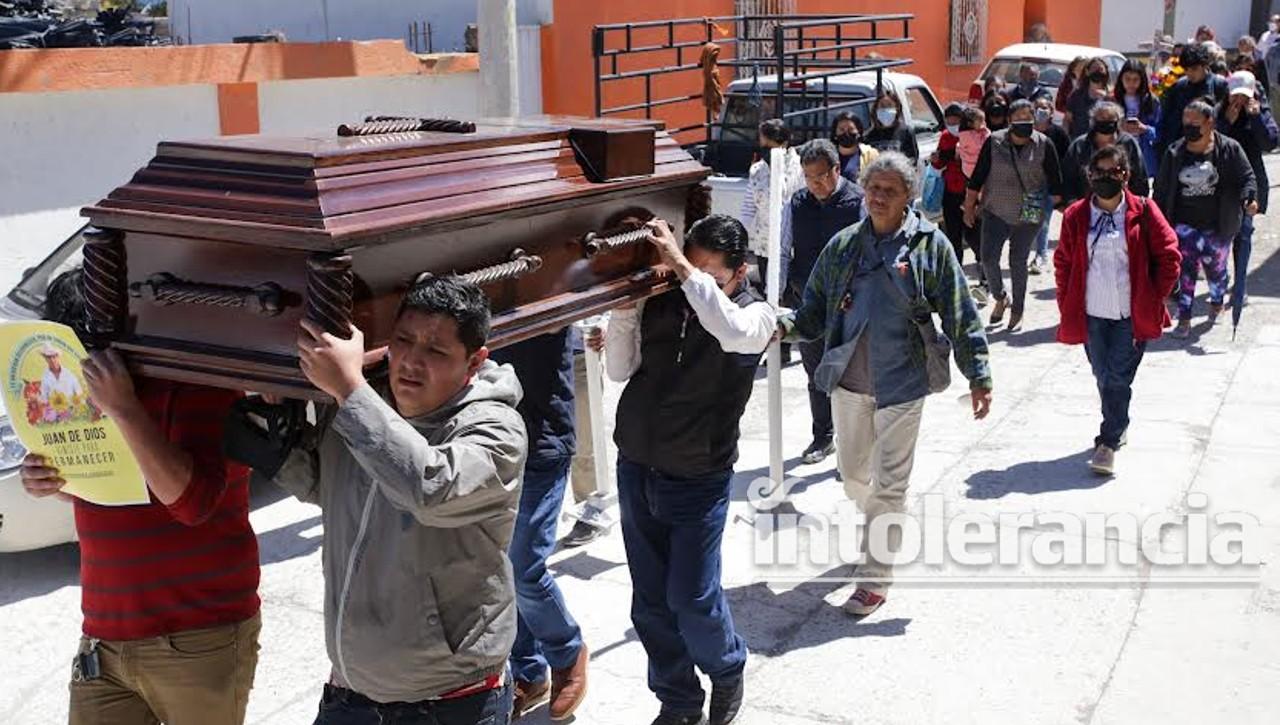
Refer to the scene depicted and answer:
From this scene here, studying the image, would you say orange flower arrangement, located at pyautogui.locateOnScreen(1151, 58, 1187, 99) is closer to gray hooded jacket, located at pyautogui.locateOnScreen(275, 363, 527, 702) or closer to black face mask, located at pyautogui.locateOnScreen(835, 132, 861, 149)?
black face mask, located at pyautogui.locateOnScreen(835, 132, 861, 149)

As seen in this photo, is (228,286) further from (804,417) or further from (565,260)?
(804,417)

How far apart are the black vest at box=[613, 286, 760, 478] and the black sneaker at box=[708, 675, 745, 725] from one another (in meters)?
0.72

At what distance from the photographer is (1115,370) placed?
24.6 ft

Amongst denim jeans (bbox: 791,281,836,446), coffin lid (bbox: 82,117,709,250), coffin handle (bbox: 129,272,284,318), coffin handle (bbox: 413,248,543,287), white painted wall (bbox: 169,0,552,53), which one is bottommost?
denim jeans (bbox: 791,281,836,446)

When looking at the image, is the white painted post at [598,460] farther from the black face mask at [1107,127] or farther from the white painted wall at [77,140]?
the black face mask at [1107,127]

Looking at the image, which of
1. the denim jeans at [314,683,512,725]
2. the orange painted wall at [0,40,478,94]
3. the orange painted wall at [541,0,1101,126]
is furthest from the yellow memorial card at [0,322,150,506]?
the orange painted wall at [541,0,1101,126]

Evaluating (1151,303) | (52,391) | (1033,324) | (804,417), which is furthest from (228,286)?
(1033,324)

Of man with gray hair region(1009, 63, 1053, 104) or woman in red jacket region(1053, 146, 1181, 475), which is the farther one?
man with gray hair region(1009, 63, 1053, 104)

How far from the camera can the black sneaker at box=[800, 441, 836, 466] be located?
7.82 metres

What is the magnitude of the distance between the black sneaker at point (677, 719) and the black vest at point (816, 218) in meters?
3.81

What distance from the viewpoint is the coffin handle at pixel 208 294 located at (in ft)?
9.29

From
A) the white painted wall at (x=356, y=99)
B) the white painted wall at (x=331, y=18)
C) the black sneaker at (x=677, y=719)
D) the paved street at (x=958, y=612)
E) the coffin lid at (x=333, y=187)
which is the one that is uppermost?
the white painted wall at (x=331, y=18)

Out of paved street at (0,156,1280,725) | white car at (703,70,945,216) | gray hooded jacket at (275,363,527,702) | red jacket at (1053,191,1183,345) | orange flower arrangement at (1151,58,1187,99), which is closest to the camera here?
gray hooded jacket at (275,363,527,702)

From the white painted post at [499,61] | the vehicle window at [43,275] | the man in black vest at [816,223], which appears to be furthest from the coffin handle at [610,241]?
the white painted post at [499,61]
